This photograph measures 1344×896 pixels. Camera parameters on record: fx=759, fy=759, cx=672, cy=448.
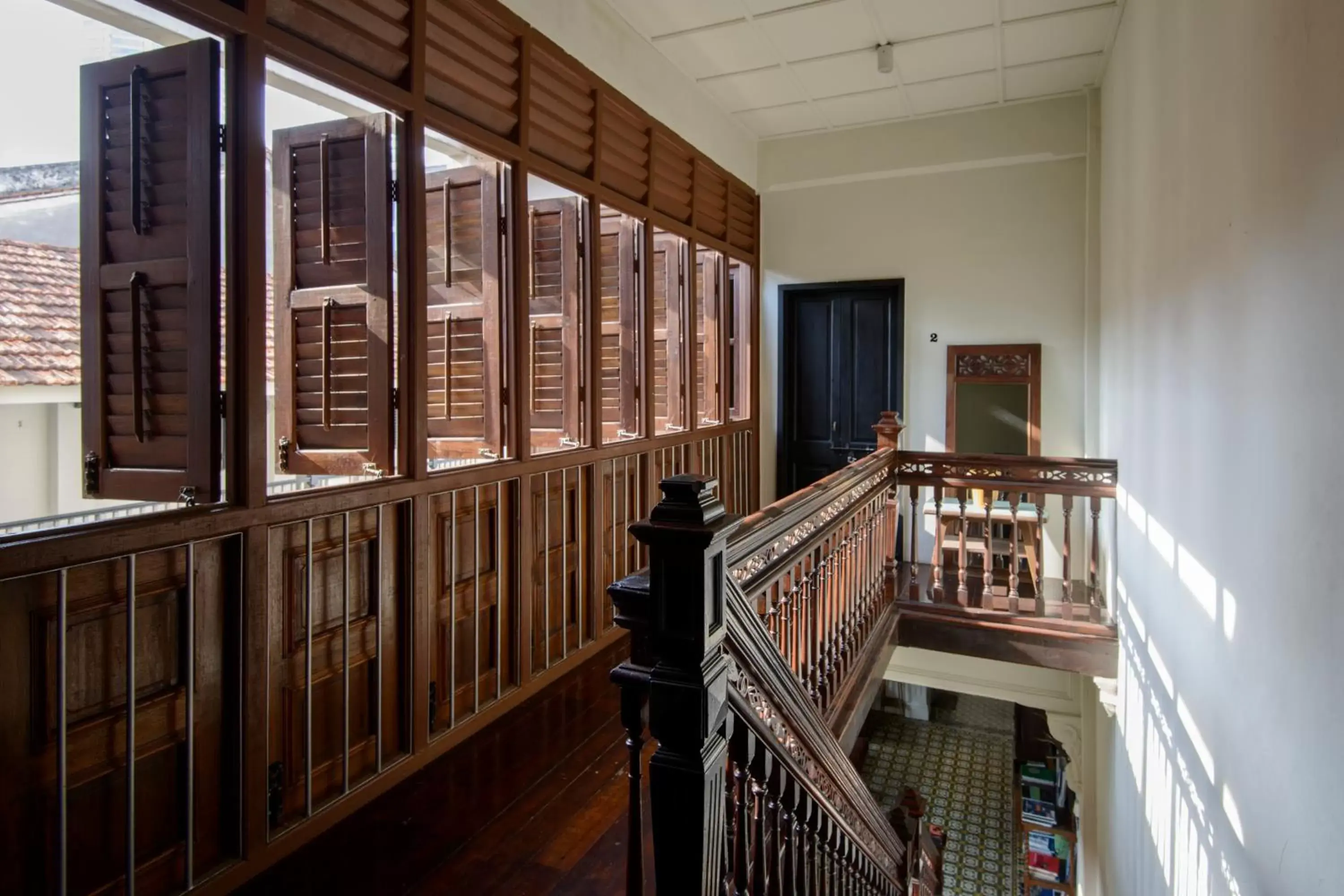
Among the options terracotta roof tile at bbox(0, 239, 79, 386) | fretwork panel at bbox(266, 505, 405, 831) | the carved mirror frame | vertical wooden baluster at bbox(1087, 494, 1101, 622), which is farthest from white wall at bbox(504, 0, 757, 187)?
vertical wooden baluster at bbox(1087, 494, 1101, 622)

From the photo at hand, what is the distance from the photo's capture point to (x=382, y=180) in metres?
2.51

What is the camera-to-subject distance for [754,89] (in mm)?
4898

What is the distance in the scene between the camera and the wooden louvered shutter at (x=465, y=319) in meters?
3.08

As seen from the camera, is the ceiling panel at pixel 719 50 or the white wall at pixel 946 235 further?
the white wall at pixel 946 235

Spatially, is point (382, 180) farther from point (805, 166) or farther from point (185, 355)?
point (805, 166)

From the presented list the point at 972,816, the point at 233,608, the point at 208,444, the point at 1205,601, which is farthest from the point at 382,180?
the point at 972,816

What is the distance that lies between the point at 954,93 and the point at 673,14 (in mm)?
2159

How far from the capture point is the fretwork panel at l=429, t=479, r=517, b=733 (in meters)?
2.76

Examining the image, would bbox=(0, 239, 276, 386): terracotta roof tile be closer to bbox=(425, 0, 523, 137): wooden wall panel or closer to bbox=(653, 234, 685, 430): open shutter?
bbox=(425, 0, 523, 137): wooden wall panel

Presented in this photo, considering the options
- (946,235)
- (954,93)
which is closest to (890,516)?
(946,235)

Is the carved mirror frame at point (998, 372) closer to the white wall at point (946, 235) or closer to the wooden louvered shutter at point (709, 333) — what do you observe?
the white wall at point (946, 235)

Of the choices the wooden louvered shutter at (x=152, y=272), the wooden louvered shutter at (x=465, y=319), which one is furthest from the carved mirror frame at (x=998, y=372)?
the wooden louvered shutter at (x=152, y=272)

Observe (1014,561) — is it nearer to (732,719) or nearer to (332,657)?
(732,719)

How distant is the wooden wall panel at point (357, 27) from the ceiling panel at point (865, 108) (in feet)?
11.0
